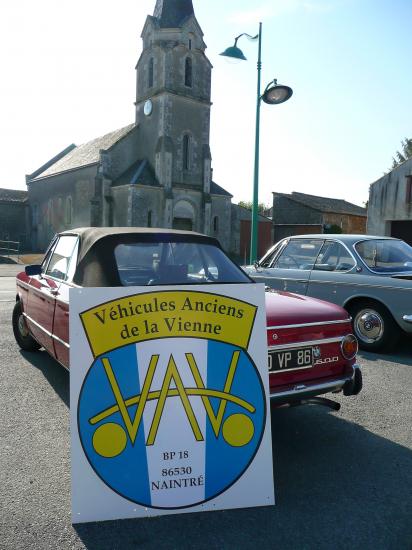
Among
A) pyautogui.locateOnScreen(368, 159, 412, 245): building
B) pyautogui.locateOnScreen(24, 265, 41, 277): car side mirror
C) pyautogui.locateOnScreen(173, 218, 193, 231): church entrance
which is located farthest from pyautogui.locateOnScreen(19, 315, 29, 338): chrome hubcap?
pyautogui.locateOnScreen(173, 218, 193, 231): church entrance

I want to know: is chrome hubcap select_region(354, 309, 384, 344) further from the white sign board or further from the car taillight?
the white sign board

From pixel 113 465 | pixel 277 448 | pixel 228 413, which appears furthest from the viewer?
pixel 277 448

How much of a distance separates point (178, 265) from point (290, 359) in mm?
1436

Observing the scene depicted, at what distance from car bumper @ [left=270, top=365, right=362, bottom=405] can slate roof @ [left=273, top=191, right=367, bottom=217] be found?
3510 centimetres

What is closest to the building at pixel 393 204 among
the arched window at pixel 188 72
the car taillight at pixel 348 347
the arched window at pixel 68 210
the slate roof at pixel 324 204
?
the slate roof at pixel 324 204

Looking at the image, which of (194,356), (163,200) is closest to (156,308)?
(194,356)

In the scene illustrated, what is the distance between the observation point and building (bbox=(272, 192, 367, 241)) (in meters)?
36.4

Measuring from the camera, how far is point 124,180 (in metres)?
32.8

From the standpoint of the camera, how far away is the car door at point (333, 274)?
679cm

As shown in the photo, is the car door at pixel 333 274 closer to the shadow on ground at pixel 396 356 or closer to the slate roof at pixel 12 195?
the shadow on ground at pixel 396 356

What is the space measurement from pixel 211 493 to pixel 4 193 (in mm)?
49928

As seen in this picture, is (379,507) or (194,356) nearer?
(194,356)

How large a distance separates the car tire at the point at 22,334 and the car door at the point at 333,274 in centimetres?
413

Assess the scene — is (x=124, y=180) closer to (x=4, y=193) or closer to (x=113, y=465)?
(x=4, y=193)
